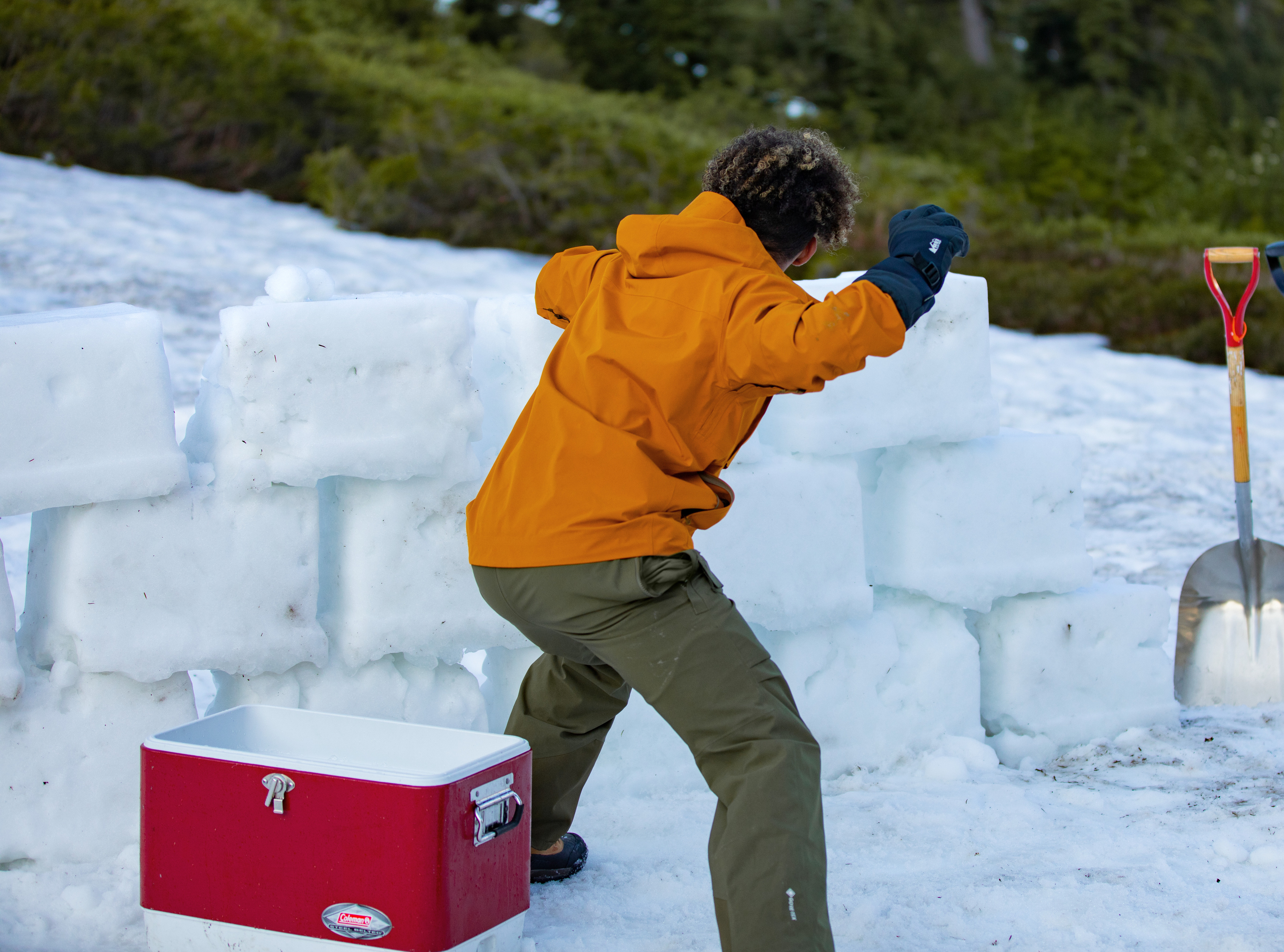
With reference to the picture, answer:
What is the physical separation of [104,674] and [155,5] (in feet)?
28.4

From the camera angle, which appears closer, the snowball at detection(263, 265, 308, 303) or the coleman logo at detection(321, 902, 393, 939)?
the coleman logo at detection(321, 902, 393, 939)

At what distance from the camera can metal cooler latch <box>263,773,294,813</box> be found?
1838mm

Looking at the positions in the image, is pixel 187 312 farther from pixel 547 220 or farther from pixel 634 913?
pixel 634 913

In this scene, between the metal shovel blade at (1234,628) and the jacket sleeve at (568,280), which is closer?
the jacket sleeve at (568,280)

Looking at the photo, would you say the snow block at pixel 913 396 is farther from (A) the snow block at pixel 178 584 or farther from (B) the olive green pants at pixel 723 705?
(A) the snow block at pixel 178 584

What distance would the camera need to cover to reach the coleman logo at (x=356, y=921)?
1.82m

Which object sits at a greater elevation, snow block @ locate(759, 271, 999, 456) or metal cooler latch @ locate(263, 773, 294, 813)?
snow block @ locate(759, 271, 999, 456)

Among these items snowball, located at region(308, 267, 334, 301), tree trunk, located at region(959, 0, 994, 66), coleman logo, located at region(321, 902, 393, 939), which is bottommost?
coleman logo, located at region(321, 902, 393, 939)

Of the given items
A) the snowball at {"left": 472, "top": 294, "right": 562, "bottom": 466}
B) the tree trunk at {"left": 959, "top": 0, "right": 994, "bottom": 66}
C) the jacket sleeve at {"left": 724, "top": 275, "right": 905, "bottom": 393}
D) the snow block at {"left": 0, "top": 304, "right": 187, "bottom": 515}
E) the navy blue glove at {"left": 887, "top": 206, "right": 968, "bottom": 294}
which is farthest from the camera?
the tree trunk at {"left": 959, "top": 0, "right": 994, "bottom": 66}

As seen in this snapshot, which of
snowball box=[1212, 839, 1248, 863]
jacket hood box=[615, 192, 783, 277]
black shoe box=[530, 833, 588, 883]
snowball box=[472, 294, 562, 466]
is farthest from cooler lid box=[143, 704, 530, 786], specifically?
snowball box=[1212, 839, 1248, 863]

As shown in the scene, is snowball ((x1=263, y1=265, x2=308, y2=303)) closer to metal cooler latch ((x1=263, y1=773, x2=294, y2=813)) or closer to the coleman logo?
metal cooler latch ((x1=263, y1=773, x2=294, y2=813))

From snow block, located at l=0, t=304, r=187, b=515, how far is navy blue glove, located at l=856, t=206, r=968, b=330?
114 cm

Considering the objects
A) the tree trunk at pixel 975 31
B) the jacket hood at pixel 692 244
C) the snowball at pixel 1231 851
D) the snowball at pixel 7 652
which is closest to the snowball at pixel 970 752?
the snowball at pixel 1231 851

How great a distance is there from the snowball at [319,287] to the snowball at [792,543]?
0.85 meters
